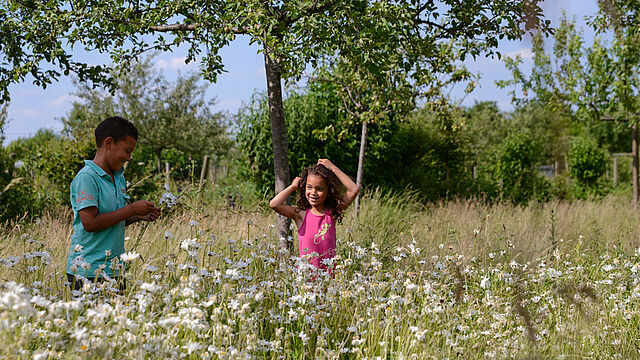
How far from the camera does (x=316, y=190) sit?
4.08 metres

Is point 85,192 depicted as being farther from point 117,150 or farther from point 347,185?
point 347,185

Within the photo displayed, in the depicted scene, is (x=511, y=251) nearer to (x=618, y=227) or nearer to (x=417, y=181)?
(x=618, y=227)

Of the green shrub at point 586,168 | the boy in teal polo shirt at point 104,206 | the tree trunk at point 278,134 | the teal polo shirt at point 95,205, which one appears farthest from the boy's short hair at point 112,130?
the green shrub at point 586,168

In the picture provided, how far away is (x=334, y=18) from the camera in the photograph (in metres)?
4.19

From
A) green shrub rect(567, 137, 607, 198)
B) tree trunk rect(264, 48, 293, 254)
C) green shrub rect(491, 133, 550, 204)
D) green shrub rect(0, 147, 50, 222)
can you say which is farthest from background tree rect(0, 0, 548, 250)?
green shrub rect(567, 137, 607, 198)

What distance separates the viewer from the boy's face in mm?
3166

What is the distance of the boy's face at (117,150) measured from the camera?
3166 millimetres

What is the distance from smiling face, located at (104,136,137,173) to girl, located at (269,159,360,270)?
1.34 meters

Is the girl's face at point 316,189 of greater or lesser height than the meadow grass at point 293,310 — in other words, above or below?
above

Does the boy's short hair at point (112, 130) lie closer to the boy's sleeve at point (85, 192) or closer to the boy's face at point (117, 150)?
the boy's face at point (117, 150)

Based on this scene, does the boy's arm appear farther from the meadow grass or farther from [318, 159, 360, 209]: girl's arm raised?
[318, 159, 360, 209]: girl's arm raised

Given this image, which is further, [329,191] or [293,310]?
[329,191]

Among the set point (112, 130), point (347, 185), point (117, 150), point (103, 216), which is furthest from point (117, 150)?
point (347, 185)

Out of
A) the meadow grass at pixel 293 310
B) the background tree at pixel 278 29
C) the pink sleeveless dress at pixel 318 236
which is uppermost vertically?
the background tree at pixel 278 29
